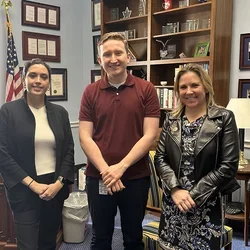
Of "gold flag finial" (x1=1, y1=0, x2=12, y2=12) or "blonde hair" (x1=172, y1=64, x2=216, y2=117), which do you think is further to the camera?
"gold flag finial" (x1=1, y1=0, x2=12, y2=12)

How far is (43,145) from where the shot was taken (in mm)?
1774

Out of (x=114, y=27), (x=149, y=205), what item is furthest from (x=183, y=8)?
(x=149, y=205)

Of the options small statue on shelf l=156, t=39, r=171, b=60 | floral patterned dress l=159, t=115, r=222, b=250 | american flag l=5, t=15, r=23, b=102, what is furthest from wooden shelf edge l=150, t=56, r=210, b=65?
american flag l=5, t=15, r=23, b=102

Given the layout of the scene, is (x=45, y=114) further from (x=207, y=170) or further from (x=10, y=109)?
(x=207, y=170)

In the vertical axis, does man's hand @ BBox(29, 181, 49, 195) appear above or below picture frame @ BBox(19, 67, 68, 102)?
below

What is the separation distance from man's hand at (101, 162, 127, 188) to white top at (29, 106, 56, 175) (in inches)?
14.0

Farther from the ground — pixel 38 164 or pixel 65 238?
pixel 38 164

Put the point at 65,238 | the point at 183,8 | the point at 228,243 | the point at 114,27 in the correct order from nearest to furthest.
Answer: the point at 228,243
the point at 65,238
the point at 183,8
the point at 114,27

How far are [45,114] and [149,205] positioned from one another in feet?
3.59

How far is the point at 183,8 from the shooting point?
3.19 metres

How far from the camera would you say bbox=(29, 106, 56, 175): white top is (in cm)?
176

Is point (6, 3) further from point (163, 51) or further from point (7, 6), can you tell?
point (163, 51)

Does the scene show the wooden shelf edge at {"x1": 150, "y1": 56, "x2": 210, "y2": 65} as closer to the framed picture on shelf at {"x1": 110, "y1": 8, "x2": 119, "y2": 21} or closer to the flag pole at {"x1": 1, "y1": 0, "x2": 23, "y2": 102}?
the framed picture on shelf at {"x1": 110, "y1": 8, "x2": 119, "y2": 21}

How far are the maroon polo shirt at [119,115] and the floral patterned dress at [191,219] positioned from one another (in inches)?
9.5
